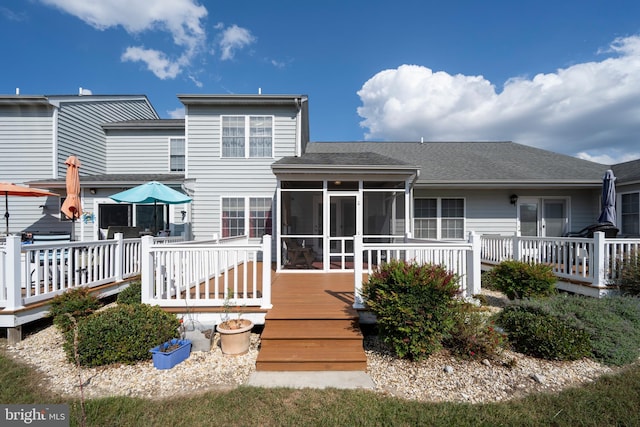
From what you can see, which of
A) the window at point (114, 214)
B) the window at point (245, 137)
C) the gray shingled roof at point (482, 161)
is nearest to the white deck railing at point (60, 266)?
the window at point (114, 214)

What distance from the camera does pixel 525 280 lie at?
5.25 metres

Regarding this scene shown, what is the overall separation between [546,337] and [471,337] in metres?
0.98

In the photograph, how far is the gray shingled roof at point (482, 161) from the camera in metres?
9.19

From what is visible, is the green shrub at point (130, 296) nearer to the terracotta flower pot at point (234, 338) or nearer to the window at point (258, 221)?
the terracotta flower pot at point (234, 338)

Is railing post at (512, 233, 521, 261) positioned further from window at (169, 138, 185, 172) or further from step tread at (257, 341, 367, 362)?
window at (169, 138, 185, 172)

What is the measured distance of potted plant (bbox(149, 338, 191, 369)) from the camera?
3486 millimetres

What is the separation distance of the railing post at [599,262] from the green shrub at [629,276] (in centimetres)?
23

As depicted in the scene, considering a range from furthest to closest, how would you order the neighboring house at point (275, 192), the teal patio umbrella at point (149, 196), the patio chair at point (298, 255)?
the neighboring house at point (275, 192) < the patio chair at point (298, 255) < the teal patio umbrella at point (149, 196)

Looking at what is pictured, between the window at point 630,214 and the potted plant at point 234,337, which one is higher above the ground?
the window at point 630,214

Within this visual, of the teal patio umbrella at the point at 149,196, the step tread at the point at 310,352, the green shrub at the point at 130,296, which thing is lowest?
the step tread at the point at 310,352

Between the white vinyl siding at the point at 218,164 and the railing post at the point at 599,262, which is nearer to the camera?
the railing post at the point at 599,262

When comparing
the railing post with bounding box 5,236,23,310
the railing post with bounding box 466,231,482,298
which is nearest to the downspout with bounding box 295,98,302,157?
the railing post with bounding box 466,231,482,298

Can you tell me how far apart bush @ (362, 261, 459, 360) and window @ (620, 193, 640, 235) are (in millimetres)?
9099

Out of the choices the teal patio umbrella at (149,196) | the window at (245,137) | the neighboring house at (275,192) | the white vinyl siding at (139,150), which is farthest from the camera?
the white vinyl siding at (139,150)
